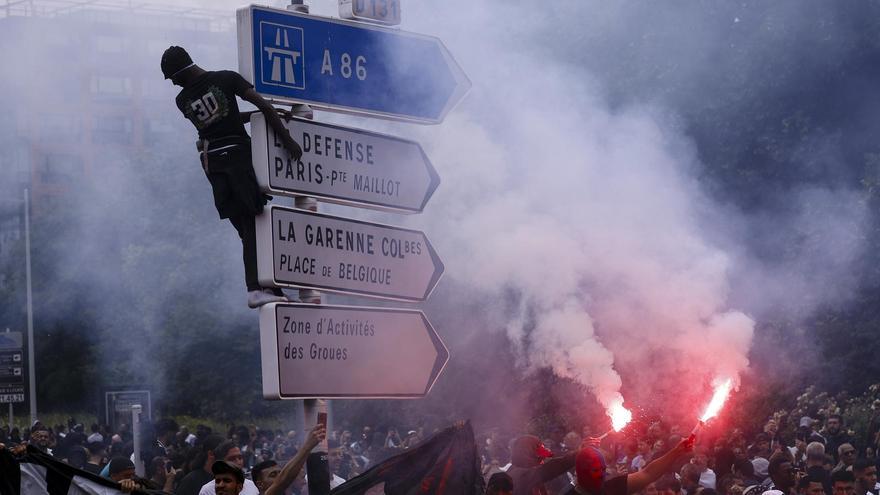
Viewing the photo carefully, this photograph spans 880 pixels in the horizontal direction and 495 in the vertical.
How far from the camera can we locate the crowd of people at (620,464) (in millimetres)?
6578

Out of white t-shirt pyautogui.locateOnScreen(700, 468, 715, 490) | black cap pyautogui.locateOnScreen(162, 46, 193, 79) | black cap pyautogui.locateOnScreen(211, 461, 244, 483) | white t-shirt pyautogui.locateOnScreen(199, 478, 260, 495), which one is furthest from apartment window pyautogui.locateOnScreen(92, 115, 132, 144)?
black cap pyautogui.locateOnScreen(162, 46, 193, 79)

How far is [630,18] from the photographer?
18.6 metres

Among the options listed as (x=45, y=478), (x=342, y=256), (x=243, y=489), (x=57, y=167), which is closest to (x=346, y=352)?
(x=342, y=256)

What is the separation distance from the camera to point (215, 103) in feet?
16.1

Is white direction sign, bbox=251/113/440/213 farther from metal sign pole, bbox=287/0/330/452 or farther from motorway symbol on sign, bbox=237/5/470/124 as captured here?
motorway symbol on sign, bbox=237/5/470/124

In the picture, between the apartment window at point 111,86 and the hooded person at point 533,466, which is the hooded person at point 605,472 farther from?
the apartment window at point 111,86

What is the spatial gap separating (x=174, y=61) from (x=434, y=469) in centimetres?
191

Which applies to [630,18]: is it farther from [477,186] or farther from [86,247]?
[86,247]

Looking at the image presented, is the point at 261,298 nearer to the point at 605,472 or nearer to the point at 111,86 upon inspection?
the point at 605,472

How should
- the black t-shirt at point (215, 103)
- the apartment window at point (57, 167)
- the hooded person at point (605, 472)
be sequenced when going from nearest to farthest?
the black t-shirt at point (215, 103) → the hooded person at point (605, 472) → the apartment window at point (57, 167)

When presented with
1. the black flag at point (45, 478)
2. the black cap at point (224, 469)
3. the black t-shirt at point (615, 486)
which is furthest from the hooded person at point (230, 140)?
the black t-shirt at point (615, 486)

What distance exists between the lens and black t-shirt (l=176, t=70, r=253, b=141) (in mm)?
4883

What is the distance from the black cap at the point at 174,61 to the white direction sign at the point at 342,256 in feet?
2.25

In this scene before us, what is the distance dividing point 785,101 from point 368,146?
45.5 ft
